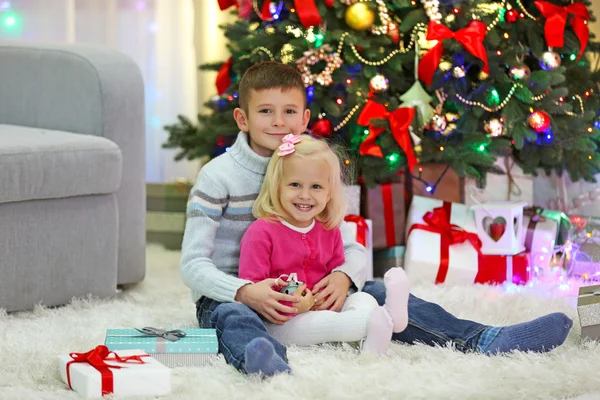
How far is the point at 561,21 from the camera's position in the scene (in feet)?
9.64

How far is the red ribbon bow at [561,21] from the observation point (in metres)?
2.94

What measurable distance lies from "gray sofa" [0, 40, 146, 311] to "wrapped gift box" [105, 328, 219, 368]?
0.62 m

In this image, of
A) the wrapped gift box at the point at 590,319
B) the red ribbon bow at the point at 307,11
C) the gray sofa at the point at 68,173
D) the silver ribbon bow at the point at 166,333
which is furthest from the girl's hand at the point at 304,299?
the red ribbon bow at the point at 307,11

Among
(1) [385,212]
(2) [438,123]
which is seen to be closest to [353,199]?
(1) [385,212]

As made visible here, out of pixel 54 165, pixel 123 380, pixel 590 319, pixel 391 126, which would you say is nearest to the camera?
pixel 123 380

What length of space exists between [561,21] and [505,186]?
22.3 inches

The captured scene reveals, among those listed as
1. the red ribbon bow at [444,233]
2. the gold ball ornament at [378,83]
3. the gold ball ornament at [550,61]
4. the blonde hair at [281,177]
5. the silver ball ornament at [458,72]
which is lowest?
the red ribbon bow at [444,233]

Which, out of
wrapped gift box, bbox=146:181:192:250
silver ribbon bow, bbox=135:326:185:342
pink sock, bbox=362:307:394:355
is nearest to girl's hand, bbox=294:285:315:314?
pink sock, bbox=362:307:394:355

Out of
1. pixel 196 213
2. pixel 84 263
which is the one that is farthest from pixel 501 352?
pixel 84 263

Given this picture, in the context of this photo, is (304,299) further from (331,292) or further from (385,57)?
(385,57)

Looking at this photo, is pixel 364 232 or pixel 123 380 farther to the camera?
pixel 364 232

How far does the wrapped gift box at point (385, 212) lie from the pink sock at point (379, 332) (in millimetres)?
1051

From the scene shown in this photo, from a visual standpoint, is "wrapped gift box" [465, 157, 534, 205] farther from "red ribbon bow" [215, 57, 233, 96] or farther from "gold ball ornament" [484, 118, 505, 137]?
"red ribbon bow" [215, 57, 233, 96]

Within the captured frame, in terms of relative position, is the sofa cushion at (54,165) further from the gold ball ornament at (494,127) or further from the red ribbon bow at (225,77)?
the gold ball ornament at (494,127)
